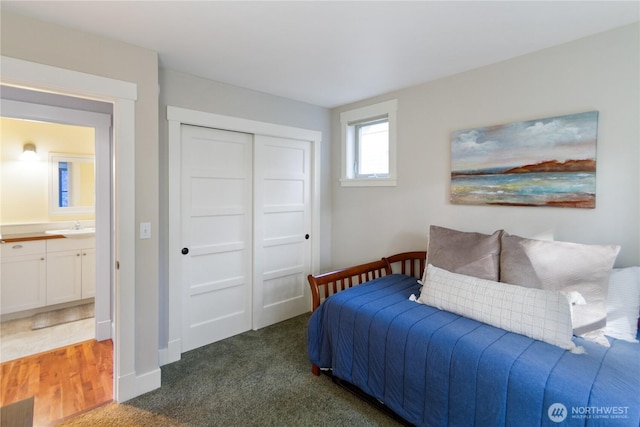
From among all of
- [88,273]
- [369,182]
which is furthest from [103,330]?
[369,182]

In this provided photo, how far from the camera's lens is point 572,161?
1.95 metres

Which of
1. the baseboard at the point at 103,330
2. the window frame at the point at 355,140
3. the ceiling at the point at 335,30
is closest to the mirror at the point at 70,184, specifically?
the baseboard at the point at 103,330

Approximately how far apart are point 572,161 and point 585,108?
33cm

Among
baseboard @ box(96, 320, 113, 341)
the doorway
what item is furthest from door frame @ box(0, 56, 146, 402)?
baseboard @ box(96, 320, 113, 341)

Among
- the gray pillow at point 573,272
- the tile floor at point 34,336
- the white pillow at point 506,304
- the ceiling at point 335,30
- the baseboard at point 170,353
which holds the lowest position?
Answer: the tile floor at point 34,336

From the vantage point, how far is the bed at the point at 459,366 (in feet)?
4.09

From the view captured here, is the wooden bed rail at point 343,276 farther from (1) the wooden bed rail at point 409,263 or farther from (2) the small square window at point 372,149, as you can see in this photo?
(2) the small square window at point 372,149

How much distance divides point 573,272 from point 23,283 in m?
4.91

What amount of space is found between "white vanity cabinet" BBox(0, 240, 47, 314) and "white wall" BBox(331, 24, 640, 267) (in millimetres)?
3455

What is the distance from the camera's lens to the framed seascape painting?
1.91 meters

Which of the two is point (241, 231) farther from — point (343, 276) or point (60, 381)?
point (60, 381)

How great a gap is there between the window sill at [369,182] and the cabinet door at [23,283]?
3.47 m

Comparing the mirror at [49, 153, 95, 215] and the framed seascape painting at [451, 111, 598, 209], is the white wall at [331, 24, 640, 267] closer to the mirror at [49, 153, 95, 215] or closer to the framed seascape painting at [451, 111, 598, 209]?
the framed seascape painting at [451, 111, 598, 209]

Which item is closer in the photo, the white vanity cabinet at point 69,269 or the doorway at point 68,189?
the doorway at point 68,189
